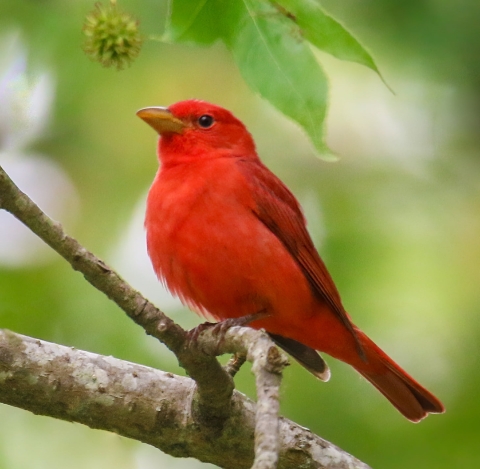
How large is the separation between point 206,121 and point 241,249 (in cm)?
115

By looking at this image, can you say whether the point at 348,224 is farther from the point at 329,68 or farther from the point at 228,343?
the point at 228,343

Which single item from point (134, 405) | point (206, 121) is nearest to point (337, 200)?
point (206, 121)

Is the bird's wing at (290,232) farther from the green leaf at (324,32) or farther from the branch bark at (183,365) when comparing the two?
the green leaf at (324,32)

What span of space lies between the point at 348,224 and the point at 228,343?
3.23m

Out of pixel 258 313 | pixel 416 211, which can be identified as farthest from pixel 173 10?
pixel 416 211

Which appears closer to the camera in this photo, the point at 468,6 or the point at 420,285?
the point at 468,6

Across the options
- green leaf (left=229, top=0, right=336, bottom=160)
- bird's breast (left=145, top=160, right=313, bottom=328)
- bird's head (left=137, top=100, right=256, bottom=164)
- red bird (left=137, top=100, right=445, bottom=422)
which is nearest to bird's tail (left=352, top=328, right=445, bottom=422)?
red bird (left=137, top=100, right=445, bottom=422)

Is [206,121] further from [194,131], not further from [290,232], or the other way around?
[290,232]

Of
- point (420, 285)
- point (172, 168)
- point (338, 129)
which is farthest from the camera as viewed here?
point (338, 129)

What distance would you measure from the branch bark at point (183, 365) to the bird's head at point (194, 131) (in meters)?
1.52

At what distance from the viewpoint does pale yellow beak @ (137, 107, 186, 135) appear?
15.4 feet

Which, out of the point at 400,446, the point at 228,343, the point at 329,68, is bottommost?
the point at 228,343

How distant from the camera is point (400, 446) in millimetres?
5305

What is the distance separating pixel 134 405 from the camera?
11.6 feet
